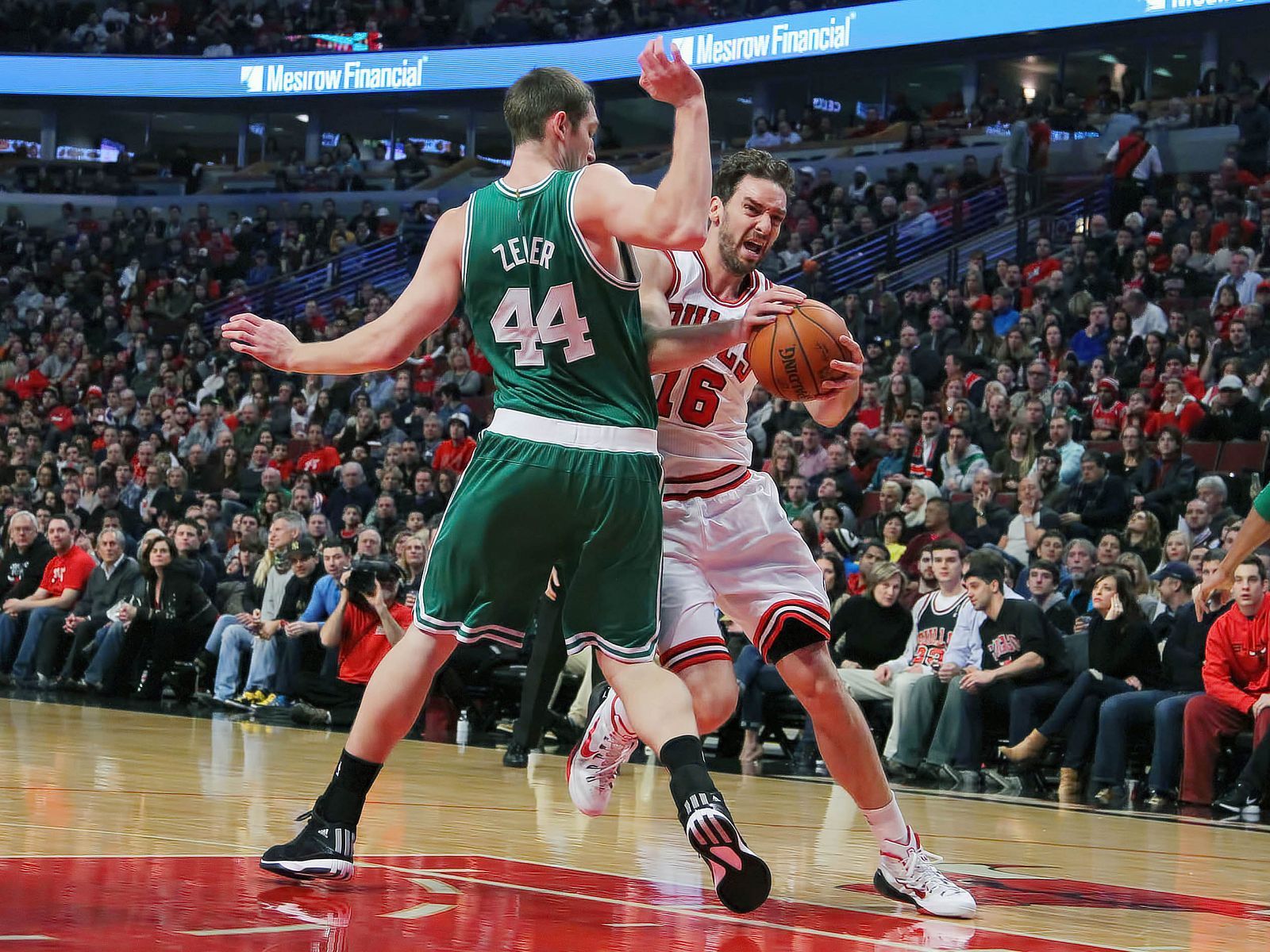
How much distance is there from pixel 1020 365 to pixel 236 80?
20556 mm

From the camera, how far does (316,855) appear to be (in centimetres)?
346

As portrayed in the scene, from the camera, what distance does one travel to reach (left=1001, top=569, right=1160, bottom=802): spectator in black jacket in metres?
8.24

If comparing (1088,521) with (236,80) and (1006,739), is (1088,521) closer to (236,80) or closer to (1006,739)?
(1006,739)

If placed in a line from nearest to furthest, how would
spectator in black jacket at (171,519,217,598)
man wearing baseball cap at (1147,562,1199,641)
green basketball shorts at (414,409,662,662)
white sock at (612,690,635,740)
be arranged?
green basketball shorts at (414,409,662,662) < white sock at (612,690,635,740) < man wearing baseball cap at (1147,562,1199,641) < spectator in black jacket at (171,519,217,598)

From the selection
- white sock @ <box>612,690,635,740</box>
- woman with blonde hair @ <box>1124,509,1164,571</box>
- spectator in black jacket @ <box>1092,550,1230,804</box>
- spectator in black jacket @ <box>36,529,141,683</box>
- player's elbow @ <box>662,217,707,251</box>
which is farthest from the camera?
spectator in black jacket @ <box>36,529,141,683</box>

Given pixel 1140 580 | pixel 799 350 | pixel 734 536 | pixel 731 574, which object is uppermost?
pixel 799 350

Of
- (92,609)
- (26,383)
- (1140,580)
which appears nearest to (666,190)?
(1140,580)

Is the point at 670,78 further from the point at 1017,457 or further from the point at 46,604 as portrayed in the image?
the point at 46,604

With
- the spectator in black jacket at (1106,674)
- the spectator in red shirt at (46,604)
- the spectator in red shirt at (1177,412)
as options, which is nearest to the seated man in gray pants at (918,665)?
the spectator in black jacket at (1106,674)

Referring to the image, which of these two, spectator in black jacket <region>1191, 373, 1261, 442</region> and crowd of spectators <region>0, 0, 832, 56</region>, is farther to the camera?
crowd of spectators <region>0, 0, 832, 56</region>

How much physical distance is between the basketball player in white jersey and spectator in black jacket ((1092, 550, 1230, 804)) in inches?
166

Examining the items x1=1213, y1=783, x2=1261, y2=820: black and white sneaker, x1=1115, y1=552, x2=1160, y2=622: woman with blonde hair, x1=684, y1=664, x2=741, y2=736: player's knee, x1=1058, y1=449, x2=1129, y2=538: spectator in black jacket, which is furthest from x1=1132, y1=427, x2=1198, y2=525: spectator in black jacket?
x1=684, y1=664, x2=741, y2=736: player's knee

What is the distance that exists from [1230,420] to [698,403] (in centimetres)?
858

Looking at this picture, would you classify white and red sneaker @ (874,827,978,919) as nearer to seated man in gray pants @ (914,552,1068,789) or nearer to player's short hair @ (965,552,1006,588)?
seated man in gray pants @ (914,552,1068,789)
